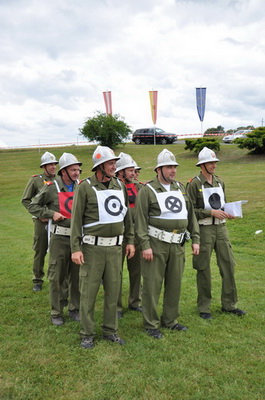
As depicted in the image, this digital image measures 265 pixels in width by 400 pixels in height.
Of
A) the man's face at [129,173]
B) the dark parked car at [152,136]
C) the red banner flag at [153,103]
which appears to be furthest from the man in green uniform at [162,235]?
the dark parked car at [152,136]

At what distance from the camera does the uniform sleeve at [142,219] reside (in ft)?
16.6

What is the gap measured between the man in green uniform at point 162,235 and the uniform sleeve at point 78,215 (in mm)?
780

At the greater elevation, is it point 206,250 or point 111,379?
point 206,250

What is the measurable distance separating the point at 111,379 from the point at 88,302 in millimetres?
1051

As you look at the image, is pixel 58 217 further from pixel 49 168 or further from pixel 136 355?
pixel 136 355

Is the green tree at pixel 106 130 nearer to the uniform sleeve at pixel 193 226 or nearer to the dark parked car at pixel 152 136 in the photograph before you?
the dark parked car at pixel 152 136

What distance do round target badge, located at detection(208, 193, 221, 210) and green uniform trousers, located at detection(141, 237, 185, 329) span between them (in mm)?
951

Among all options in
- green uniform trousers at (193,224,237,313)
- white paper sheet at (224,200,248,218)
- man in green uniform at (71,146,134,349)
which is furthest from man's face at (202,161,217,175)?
man in green uniform at (71,146,134,349)

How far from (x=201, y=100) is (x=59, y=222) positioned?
112 ft

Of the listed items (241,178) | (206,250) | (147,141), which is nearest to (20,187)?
(241,178)

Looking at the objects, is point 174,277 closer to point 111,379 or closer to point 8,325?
point 111,379

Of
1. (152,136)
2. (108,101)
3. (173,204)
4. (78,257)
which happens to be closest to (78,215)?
(78,257)

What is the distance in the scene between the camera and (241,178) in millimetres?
20188

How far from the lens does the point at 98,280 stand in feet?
15.9
